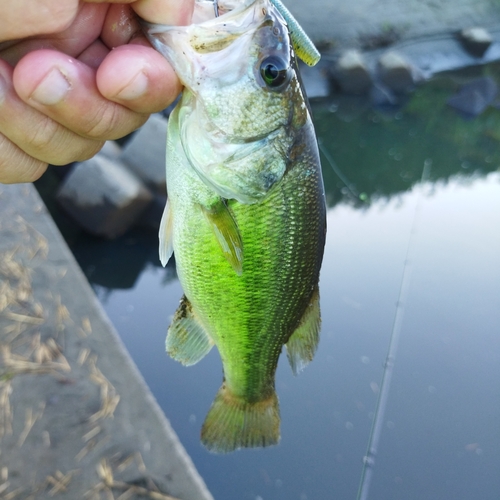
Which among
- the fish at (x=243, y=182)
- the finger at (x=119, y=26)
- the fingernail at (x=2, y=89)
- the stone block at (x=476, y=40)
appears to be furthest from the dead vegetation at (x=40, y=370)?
the stone block at (x=476, y=40)

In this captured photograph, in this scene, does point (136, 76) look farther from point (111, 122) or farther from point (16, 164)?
point (16, 164)

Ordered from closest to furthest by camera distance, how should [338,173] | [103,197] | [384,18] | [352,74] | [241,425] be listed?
[241,425] < [103,197] < [338,173] < [352,74] < [384,18]

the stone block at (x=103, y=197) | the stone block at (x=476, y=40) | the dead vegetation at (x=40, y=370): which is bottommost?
the stone block at (x=476, y=40)

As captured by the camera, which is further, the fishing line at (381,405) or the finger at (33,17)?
the fishing line at (381,405)

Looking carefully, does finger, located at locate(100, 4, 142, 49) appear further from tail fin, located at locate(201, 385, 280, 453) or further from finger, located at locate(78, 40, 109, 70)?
tail fin, located at locate(201, 385, 280, 453)

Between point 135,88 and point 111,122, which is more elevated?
point 135,88

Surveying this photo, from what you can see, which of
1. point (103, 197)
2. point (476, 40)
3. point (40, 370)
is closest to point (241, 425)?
point (40, 370)

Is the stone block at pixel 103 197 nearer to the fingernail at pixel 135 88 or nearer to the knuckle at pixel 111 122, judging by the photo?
the knuckle at pixel 111 122
